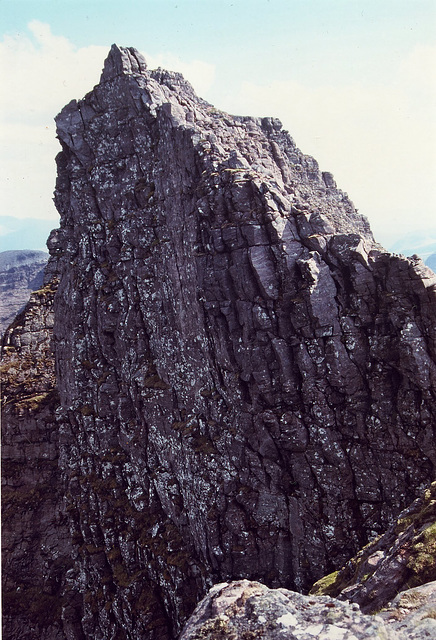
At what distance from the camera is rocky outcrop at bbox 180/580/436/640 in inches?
497

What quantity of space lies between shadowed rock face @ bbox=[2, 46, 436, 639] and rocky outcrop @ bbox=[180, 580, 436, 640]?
66.8 feet

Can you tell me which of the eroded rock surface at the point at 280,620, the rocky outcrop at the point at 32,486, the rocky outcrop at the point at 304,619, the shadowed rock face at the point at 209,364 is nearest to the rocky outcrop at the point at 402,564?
the rocky outcrop at the point at 304,619

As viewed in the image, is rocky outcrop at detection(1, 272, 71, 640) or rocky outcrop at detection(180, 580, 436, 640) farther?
rocky outcrop at detection(1, 272, 71, 640)

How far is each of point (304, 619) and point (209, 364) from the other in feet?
93.0

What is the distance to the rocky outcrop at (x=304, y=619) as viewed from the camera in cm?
1263

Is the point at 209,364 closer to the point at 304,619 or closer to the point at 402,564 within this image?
the point at 402,564

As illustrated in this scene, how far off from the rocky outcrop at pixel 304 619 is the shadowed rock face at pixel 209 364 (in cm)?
2036

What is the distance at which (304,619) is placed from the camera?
13.5 metres

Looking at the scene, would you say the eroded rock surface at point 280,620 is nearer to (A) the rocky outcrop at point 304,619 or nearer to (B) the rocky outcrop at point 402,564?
(A) the rocky outcrop at point 304,619

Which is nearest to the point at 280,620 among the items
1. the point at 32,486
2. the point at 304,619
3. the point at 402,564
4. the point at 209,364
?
the point at 304,619

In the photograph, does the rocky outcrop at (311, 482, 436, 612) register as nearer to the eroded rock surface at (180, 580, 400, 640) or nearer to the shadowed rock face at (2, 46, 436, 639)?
the eroded rock surface at (180, 580, 400, 640)

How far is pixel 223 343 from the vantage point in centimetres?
3962

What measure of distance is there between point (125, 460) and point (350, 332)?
28701 millimetres

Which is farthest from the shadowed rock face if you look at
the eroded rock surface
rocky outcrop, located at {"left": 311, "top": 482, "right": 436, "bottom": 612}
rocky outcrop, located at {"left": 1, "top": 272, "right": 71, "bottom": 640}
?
the eroded rock surface
